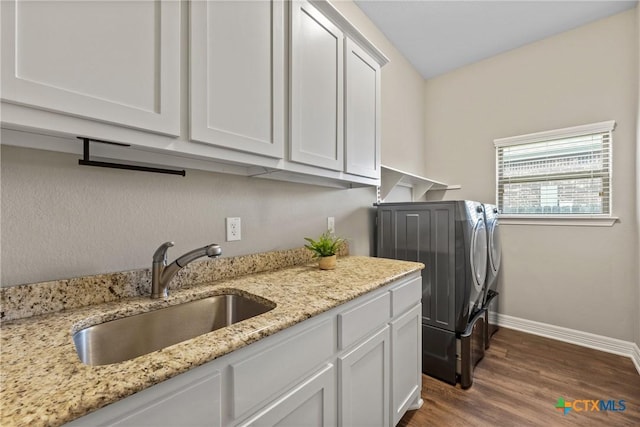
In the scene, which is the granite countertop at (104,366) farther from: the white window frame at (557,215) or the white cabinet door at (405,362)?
the white window frame at (557,215)

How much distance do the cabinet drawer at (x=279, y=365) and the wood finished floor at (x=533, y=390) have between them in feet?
3.68

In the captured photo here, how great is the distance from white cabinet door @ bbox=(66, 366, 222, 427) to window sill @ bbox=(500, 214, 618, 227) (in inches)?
127

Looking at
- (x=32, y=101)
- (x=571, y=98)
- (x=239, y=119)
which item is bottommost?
(x=32, y=101)

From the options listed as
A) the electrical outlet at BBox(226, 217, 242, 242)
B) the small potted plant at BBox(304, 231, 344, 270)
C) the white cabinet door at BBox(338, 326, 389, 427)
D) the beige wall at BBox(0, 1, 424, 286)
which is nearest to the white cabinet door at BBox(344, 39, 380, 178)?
the beige wall at BBox(0, 1, 424, 286)

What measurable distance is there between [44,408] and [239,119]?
3.17 feet

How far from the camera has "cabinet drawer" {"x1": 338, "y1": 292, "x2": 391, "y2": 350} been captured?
110 centimetres

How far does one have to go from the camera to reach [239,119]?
112cm

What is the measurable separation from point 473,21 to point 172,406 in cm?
331

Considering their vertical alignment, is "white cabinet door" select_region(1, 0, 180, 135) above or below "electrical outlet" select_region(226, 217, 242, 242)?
above

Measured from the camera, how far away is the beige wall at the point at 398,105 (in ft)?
8.28

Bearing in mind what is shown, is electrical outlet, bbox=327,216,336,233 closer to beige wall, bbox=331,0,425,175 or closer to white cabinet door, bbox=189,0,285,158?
white cabinet door, bbox=189,0,285,158

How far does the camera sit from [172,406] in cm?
62

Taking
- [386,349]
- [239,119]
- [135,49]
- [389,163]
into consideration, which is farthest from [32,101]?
[389,163]

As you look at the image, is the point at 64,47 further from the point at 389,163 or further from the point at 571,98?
the point at 571,98
